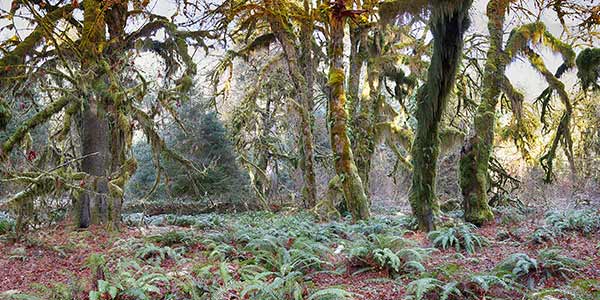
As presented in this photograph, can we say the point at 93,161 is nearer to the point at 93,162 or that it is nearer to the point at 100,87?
the point at 93,162

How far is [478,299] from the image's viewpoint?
4270mm

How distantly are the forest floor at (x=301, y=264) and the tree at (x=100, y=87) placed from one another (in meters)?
1.07

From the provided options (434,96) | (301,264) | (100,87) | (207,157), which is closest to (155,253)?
(301,264)

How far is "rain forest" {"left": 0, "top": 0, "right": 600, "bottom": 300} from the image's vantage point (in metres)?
4.97

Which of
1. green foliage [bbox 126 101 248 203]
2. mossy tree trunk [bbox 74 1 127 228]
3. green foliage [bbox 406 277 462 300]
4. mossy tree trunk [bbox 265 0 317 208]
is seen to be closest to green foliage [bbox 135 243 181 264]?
mossy tree trunk [bbox 74 1 127 228]

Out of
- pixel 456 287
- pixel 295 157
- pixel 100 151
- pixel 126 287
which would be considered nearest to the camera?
pixel 456 287

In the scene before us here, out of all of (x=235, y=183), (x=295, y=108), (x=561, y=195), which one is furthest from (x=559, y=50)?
(x=235, y=183)

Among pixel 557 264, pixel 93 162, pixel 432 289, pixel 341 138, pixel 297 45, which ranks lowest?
pixel 432 289

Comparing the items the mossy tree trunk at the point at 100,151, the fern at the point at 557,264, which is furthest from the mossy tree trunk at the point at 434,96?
the mossy tree trunk at the point at 100,151

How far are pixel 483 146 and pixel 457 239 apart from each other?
285cm

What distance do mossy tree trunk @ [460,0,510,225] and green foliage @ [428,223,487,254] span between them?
5.93 feet

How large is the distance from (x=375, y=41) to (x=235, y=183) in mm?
8510

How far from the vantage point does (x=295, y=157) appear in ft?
48.5

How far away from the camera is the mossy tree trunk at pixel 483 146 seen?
28.1 ft
